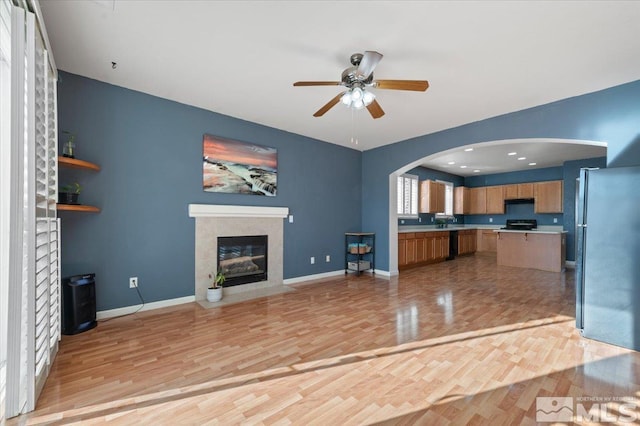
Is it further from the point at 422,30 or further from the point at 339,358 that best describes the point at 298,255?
the point at 422,30

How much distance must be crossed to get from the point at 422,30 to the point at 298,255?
3839mm

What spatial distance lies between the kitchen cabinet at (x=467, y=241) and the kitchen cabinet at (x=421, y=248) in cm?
97

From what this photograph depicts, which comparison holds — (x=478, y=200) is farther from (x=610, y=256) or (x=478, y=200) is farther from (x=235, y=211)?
(x=235, y=211)

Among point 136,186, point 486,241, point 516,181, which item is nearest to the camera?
point 136,186

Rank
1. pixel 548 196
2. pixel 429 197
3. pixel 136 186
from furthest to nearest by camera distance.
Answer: pixel 429 197 → pixel 548 196 → pixel 136 186

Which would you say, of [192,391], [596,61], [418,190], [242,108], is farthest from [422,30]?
[418,190]

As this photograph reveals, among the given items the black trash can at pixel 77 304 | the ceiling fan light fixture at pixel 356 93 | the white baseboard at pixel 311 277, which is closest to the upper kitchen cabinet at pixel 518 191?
the white baseboard at pixel 311 277

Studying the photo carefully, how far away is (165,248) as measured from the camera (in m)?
3.57

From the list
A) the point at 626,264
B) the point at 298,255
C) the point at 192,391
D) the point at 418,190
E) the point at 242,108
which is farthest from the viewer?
the point at 418,190

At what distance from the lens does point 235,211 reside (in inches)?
164

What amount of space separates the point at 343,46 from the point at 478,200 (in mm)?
8259

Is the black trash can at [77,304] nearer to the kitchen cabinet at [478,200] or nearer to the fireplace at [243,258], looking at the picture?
the fireplace at [243,258]

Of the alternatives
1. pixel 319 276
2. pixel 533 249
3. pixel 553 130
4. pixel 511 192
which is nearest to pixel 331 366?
pixel 319 276

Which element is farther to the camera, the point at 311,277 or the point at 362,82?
the point at 311,277
